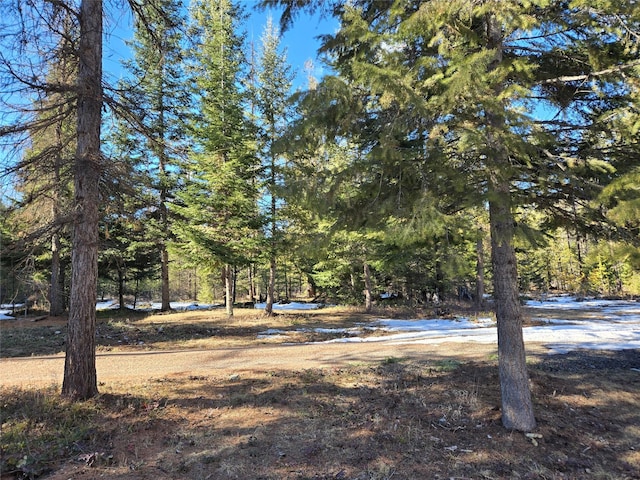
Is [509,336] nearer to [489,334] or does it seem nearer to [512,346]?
[512,346]

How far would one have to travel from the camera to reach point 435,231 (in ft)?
12.4

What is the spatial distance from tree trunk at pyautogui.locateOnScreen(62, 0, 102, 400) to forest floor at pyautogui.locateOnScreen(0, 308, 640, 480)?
0.45 metres

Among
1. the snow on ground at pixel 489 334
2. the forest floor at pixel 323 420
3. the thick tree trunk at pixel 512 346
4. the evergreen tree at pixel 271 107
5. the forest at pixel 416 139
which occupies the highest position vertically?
the evergreen tree at pixel 271 107

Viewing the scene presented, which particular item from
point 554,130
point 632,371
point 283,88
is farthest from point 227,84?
point 632,371

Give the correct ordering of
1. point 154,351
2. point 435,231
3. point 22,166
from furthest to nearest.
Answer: point 154,351 → point 22,166 → point 435,231

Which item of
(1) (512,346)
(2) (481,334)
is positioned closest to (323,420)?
(1) (512,346)

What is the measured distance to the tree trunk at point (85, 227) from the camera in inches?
215

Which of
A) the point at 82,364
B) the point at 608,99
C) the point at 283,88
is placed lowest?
the point at 82,364

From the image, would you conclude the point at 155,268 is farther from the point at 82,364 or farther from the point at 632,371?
the point at 632,371

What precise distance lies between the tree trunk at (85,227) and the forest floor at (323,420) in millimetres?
451

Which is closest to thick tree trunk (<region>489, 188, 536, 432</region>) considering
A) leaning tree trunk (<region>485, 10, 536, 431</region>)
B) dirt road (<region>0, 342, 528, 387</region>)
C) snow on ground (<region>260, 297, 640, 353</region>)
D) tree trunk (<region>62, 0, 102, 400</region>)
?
leaning tree trunk (<region>485, 10, 536, 431</region>)

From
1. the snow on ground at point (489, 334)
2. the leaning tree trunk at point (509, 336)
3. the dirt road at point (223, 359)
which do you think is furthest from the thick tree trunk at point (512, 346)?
the snow on ground at point (489, 334)

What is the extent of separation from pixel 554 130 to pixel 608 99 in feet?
2.41

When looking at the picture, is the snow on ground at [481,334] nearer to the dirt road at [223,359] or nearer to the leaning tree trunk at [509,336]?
the dirt road at [223,359]
